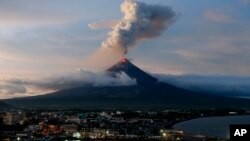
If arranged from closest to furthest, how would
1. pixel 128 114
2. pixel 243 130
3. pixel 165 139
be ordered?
pixel 243 130 → pixel 165 139 → pixel 128 114

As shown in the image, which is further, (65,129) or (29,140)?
(65,129)

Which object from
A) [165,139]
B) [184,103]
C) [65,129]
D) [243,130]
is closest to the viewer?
[243,130]

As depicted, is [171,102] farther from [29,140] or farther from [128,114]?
[29,140]

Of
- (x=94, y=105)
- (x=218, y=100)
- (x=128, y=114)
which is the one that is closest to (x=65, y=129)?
(x=128, y=114)

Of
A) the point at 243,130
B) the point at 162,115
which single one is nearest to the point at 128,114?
the point at 162,115

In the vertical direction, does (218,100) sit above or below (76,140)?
above

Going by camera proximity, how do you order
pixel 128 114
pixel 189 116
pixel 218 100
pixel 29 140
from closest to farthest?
pixel 29 140 < pixel 128 114 < pixel 189 116 < pixel 218 100

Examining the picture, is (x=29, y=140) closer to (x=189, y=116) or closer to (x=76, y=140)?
(x=76, y=140)

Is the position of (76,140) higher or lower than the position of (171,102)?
lower

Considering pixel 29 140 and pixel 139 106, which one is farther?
pixel 139 106
